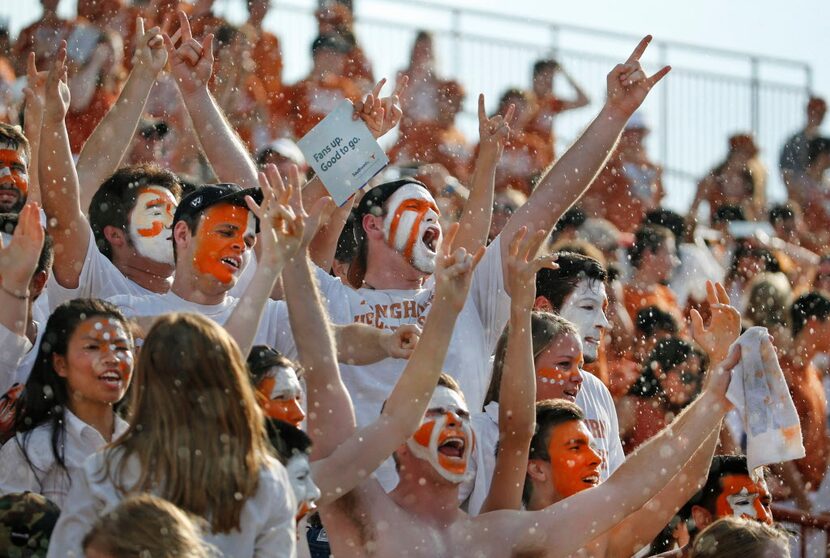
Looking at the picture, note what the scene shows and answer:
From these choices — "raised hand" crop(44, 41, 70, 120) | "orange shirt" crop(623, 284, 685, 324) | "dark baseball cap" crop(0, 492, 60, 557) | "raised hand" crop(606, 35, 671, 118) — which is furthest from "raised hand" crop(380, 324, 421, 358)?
"orange shirt" crop(623, 284, 685, 324)

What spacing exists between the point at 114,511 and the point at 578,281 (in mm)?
3206

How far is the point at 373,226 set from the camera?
649 cm

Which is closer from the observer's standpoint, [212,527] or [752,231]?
[212,527]

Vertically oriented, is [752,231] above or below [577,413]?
above

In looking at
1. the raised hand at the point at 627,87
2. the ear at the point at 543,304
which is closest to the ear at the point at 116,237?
the ear at the point at 543,304

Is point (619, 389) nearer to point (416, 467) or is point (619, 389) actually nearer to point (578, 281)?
point (578, 281)

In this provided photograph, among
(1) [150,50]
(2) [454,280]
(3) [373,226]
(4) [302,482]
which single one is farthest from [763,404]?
(1) [150,50]

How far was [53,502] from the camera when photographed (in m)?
4.73

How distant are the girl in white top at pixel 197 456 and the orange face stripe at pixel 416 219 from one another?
6.73 ft

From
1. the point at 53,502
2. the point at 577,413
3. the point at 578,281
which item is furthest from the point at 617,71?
the point at 53,502

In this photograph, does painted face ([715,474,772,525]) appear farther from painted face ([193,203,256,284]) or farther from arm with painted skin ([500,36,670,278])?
painted face ([193,203,256,284])

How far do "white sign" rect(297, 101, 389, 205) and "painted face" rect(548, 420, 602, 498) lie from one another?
1175 millimetres

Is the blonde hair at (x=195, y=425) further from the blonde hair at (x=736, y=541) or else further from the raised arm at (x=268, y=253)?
the blonde hair at (x=736, y=541)

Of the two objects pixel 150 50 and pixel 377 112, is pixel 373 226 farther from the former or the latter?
pixel 150 50
